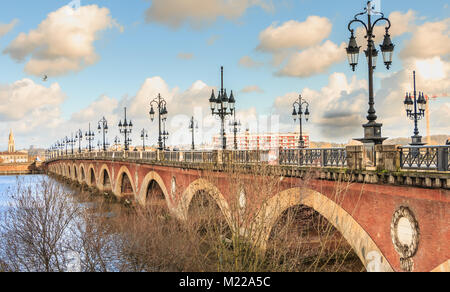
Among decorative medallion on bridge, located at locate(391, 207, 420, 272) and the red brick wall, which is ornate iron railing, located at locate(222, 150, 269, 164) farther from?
decorative medallion on bridge, located at locate(391, 207, 420, 272)

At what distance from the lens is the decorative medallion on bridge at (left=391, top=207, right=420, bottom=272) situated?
9625mm

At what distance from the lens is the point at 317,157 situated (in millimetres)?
14055

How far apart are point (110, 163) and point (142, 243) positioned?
36587 millimetres

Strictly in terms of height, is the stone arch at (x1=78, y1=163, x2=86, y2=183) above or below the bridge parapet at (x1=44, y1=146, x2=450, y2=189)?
below

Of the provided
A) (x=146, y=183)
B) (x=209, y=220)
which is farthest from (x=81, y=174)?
(x=209, y=220)

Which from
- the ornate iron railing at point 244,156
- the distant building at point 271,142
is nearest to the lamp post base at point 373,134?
the distant building at point 271,142

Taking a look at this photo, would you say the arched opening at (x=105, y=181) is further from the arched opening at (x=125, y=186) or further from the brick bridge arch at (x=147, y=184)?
the brick bridge arch at (x=147, y=184)

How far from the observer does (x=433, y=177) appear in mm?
9008

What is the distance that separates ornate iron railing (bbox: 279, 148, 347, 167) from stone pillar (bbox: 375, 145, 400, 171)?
6.51 feet

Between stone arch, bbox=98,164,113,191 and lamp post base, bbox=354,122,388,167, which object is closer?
lamp post base, bbox=354,122,388,167

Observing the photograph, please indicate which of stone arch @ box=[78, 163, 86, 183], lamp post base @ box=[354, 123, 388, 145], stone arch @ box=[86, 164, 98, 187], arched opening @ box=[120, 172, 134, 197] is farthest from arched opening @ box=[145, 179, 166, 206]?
stone arch @ box=[78, 163, 86, 183]

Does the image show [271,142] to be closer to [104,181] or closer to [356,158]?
[104,181]

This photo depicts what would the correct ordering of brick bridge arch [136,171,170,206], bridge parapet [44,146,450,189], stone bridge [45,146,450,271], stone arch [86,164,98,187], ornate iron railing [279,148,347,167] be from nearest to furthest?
stone bridge [45,146,450,271], bridge parapet [44,146,450,189], ornate iron railing [279,148,347,167], brick bridge arch [136,171,170,206], stone arch [86,164,98,187]
